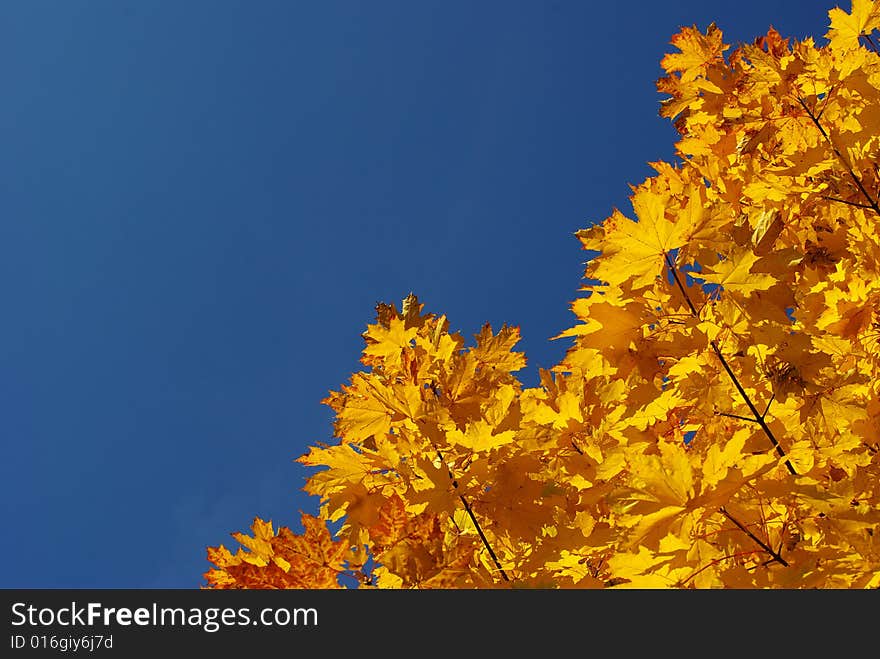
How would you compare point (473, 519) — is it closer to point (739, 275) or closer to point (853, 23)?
point (739, 275)

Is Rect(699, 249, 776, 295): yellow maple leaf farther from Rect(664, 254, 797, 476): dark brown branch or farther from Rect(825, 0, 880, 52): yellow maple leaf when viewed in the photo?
Rect(825, 0, 880, 52): yellow maple leaf

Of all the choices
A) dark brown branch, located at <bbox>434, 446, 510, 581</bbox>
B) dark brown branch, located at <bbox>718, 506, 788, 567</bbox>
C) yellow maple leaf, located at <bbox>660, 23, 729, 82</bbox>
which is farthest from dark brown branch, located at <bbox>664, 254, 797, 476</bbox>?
yellow maple leaf, located at <bbox>660, 23, 729, 82</bbox>

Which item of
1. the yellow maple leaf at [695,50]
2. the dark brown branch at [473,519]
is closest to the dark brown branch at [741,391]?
the dark brown branch at [473,519]

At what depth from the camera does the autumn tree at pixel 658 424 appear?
5.21 feet

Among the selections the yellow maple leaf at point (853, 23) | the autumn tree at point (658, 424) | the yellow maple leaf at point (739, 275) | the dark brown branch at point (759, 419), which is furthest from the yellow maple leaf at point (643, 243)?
the yellow maple leaf at point (853, 23)

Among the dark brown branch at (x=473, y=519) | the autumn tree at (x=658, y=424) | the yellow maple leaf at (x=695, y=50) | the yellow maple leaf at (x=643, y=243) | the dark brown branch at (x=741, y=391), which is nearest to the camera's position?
the autumn tree at (x=658, y=424)

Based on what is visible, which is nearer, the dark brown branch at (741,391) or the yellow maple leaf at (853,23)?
the dark brown branch at (741,391)

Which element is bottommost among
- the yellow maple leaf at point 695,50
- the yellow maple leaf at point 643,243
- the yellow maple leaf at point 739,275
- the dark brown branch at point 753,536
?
the dark brown branch at point 753,536

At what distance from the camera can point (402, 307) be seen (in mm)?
2857

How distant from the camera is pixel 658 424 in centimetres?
248

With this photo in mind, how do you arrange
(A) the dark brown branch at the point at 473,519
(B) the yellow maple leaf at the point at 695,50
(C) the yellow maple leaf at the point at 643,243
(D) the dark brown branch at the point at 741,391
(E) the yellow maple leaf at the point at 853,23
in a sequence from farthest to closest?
(B) the yellow maple leaf at the point at 695,50
(E) the yellow maple leaf at the point at 853,23
(A) the dark brown branch at the point at 473,519
(C) the yellow maple leaf at the point at 643,243
(D) the dark brown branch at the point at 741,391

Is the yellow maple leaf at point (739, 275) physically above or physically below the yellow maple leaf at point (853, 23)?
below

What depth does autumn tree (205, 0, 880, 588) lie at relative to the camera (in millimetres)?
1588

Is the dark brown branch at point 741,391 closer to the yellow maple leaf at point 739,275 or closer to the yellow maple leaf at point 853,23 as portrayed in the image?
the yellow maple leaf at point 739,275
